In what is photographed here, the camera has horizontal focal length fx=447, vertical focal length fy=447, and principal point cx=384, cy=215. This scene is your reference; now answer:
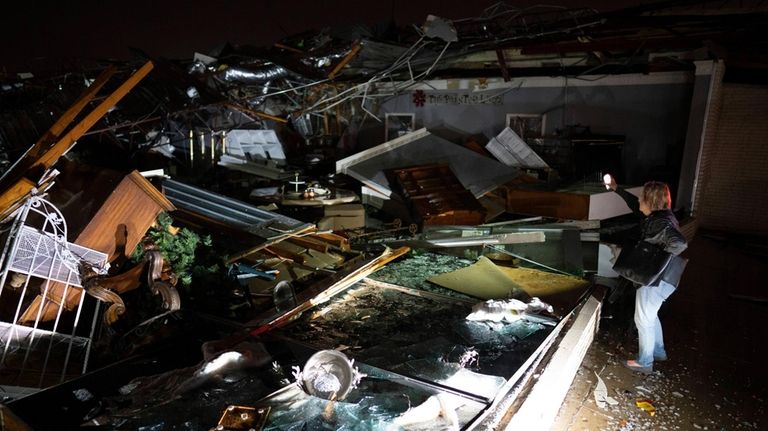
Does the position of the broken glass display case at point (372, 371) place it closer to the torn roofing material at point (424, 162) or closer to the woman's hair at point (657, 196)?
the woman's hair at point (657, 196)

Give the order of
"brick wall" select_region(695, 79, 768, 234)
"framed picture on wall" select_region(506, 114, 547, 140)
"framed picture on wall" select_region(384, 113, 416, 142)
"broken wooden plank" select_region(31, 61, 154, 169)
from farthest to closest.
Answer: "framed picture on wall" select_region(384, 113, 416, 142) < "framed picture on wall" select_region(506, 114, 547, 140) < "brick wall" select_region(695, 79, 768, 234) < "broken wooden plank" select_region(31, 61, 154, 169)

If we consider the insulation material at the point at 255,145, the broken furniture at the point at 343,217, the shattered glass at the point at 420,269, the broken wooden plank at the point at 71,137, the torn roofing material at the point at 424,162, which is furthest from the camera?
the insulation material at the point at 255,145

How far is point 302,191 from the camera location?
9914 mm

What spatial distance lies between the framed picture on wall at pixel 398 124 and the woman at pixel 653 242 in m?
9.41

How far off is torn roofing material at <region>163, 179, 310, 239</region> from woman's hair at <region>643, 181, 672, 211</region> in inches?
180

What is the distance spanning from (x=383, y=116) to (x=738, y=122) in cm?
921

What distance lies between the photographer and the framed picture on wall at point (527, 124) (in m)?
11.9

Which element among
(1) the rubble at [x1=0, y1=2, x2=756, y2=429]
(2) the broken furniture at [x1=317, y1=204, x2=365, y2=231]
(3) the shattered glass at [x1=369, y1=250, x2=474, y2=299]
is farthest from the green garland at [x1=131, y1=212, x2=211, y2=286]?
(2) the broken furniture at [x1=317, y1=204, x2=365, y2=231]

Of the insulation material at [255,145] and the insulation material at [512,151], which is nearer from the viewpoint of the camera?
the insulation material at [512,151]

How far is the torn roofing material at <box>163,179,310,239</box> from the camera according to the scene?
22.1 feet

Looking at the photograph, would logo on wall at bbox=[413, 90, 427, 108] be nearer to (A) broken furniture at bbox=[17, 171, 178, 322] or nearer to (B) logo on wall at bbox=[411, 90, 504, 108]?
(B) logo on wall at bbox=[411, 90, 504, 108]

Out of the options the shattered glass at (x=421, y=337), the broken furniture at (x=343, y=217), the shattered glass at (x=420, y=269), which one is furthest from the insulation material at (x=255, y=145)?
the shattered glass at (x=421, y=337)

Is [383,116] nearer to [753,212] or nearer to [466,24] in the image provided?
[466,24]

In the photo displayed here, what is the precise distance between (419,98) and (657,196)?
32.0 feet
